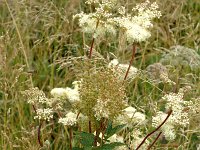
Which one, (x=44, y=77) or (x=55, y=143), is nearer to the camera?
(x=55, y=143)

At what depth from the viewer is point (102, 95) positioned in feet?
5.15

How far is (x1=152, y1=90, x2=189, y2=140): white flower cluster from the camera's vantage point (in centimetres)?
161

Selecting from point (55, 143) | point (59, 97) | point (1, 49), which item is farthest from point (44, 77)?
point (59, 97)

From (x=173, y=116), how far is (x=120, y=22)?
14.7 inches

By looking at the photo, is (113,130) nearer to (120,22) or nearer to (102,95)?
(102,95)

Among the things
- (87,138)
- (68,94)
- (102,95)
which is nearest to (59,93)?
(68,94)

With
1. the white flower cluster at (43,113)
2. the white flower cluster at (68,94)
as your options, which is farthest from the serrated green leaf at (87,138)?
the white flower cluster at (68,94)

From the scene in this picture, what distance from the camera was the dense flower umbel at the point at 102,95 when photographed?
1556 millimetres

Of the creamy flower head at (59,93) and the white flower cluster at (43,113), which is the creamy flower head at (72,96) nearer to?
the creamy flower head at (59,93)

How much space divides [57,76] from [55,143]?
0.61m

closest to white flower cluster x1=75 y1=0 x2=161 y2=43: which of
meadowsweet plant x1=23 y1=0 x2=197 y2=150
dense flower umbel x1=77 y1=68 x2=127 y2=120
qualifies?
meadowsweet plant x1=23 y1=0 x2=197 y2=150

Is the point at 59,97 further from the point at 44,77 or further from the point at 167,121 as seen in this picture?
the point at 44,77

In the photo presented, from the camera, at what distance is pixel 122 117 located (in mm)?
1825

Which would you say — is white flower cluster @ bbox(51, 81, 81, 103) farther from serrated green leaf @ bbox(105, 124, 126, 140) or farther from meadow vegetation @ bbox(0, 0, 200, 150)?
serrated green leaf @ bbox(105, 124, 126, 140)
